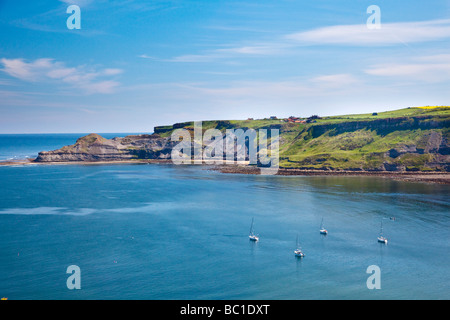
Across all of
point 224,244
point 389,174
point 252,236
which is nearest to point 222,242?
point 224,244

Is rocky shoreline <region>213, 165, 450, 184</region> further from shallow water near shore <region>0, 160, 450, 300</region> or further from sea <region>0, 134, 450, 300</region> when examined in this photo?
sea <region>0, 134, 450, 300</region>

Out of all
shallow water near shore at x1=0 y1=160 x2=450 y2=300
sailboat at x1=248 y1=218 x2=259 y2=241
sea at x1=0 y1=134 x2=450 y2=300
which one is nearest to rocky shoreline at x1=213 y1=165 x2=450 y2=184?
shallow water near shore at x1=0 y1=160 x2=450 y2=300

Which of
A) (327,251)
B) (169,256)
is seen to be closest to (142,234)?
(169,256)

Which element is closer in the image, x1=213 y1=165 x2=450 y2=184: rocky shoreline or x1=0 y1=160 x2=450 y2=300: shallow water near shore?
x1=0 y1=160 x2=450 y2=300: shallow water near shore

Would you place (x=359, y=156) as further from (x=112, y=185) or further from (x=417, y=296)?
(x=417, y=296)

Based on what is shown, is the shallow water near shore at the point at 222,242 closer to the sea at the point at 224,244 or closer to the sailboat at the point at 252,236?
the sea at the point at 224,244

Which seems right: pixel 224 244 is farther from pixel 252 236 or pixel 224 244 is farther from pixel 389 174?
pixel 389 174

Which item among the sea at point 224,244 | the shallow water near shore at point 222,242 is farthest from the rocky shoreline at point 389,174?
the sea at point 224,244
